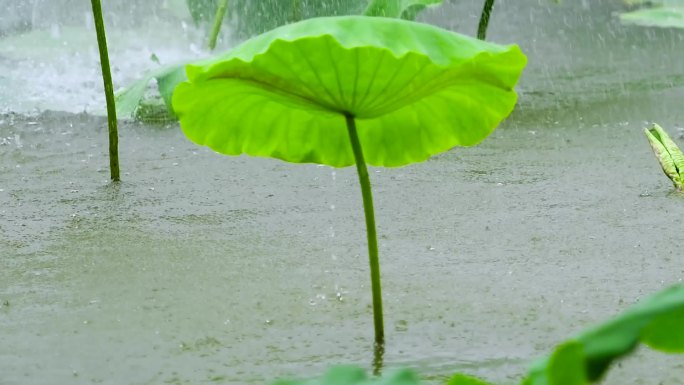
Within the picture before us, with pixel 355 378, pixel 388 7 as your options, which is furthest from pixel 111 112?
pixel 355 378

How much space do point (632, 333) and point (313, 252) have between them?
176 centimetres

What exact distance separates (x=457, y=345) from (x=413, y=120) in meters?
0.36

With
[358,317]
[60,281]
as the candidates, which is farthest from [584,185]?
[60,281]

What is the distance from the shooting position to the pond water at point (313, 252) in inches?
68.1

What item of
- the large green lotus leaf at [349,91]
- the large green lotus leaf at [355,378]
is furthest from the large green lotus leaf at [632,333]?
the large green lotus leaf at [349,91]

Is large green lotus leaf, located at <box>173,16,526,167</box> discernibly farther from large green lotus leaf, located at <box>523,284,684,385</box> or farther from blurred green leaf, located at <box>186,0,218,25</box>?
blurred green leaf, located at <box>186,0,218,25</box>

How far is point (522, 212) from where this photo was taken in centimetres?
255

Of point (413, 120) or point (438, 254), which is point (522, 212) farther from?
point (413, 120)

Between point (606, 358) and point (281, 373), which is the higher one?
point (606, 358)

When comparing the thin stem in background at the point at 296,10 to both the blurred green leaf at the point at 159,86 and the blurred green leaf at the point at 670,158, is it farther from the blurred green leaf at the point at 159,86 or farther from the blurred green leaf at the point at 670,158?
the blurred green leaf at the point at 670,158

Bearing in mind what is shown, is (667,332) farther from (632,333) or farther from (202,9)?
(202,9)

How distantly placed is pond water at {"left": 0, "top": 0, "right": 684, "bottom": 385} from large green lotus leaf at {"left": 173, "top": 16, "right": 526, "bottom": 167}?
0.31 metres

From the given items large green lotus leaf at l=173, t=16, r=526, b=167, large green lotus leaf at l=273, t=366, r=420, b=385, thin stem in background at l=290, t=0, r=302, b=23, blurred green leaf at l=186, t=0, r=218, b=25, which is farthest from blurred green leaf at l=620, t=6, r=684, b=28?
large green lotus leaf at l=273, t=366, r=420, b=385

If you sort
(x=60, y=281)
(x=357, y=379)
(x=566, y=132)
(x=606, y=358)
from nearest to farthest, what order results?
(x=606, y=358) < (x=357, y=379) < (x=60, y=281) < (x=566, y=132)
